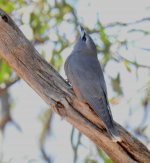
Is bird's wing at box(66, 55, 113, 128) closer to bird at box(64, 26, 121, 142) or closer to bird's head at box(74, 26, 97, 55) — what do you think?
bird at box(64, 26, 121, 142)

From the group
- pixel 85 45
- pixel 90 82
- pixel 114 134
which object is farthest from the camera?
pixel 85 45

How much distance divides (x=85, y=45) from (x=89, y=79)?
Result: 1.25 ft

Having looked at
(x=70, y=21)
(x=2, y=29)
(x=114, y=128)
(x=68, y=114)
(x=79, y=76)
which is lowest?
(x=114, y=128)

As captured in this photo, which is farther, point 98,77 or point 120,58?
point 120,58

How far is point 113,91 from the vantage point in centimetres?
413

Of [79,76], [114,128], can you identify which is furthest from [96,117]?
[79,76]

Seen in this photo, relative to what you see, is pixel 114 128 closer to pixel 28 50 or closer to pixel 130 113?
pixel 28 50

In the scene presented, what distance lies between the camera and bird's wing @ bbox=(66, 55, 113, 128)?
307 cm

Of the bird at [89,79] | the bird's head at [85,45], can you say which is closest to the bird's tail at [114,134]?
the bird at [89,79]

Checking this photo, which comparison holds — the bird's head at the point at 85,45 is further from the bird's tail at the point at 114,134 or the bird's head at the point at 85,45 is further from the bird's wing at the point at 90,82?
the bird's tail at the point at 114,134

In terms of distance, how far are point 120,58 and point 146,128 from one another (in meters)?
0.63

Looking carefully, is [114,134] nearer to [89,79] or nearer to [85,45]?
[89,79]

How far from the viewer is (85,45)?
3691mm

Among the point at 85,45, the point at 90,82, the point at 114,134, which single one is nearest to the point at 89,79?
the point at 90,82
